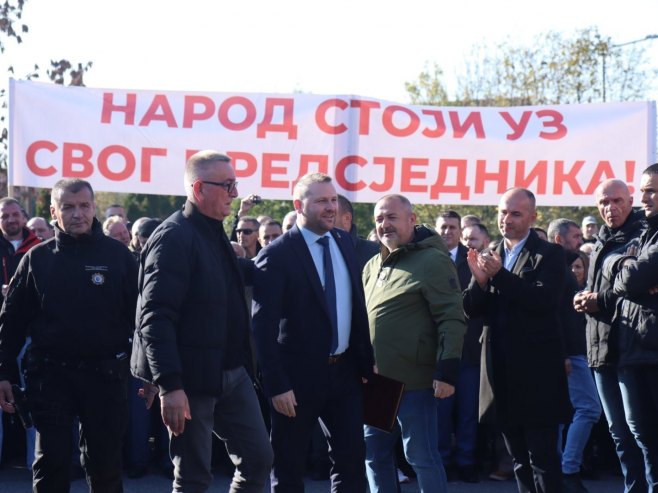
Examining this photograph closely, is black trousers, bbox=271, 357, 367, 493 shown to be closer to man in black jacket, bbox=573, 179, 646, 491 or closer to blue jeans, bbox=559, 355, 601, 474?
man in black jacket, bbox=573, 179, 646, 491

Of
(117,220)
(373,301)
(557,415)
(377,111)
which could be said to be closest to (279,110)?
(377,111)

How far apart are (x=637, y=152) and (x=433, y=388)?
5.40m

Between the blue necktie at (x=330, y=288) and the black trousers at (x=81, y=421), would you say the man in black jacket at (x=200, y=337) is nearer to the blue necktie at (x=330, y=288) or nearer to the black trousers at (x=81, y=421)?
the blue necktie at (x=330, y=288)

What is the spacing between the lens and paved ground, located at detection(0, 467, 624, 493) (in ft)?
26.8

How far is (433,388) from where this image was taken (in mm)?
6199

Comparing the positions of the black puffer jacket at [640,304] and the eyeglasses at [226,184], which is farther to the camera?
the black puffer jacket at [640,304]

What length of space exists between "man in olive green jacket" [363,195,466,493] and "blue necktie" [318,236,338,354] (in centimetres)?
55

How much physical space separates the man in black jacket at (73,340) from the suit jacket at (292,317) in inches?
35.0

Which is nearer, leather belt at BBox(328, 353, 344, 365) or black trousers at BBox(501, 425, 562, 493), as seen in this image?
leather belt at BBox(328, 353, 344, 365)

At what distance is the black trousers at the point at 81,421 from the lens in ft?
18.8

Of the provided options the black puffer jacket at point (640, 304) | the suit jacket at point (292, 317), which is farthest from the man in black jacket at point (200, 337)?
the black puffer jacket at point (640, 304)

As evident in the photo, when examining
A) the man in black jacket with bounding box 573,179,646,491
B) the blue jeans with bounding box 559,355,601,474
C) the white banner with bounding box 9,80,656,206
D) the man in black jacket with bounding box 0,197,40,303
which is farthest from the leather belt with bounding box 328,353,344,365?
the white banner with bounding box 9,80,656,206

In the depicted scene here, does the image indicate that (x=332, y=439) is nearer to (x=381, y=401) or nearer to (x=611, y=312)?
(x=381, y=401)

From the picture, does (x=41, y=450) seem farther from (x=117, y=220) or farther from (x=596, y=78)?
(x=596, y=78)
